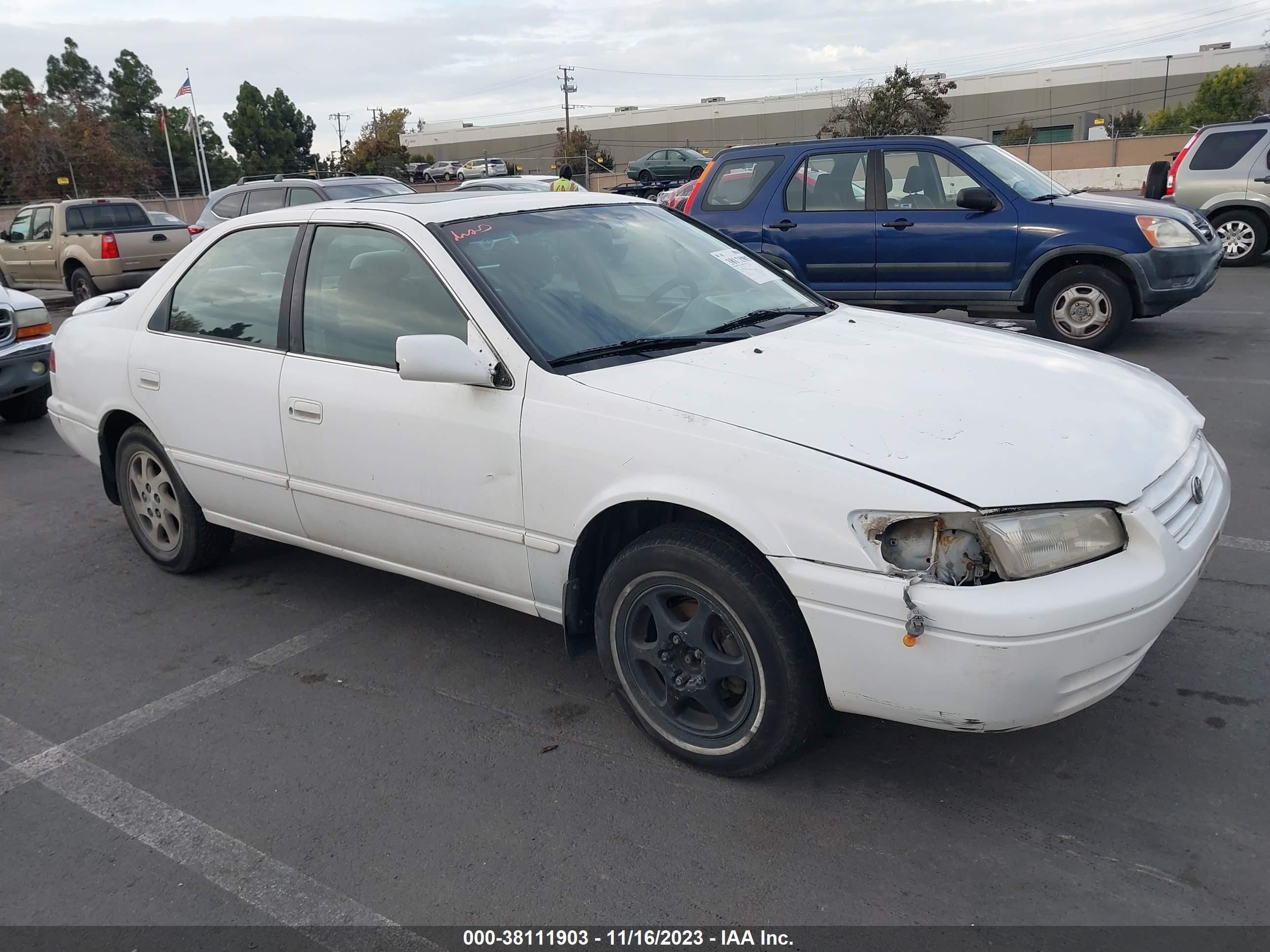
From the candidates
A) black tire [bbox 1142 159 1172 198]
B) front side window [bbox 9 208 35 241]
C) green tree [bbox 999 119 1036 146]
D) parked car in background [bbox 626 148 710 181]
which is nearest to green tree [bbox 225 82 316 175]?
parked car in background [bbox 626 148 710 181]

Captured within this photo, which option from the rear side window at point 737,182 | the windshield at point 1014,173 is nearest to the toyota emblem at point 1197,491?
the windshield at point 1014,173

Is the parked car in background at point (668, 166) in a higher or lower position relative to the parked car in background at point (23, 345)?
higher

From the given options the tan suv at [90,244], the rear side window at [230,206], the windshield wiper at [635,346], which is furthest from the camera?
the tan suv at [90,244]

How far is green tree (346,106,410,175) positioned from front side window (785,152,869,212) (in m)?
53.6

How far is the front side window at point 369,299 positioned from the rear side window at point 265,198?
1032cm

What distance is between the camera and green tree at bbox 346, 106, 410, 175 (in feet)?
202

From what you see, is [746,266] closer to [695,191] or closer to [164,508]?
[164,508]

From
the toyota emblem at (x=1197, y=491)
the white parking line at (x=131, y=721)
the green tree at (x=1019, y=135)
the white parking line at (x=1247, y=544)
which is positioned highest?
the green tree at (x=1019, y=135)

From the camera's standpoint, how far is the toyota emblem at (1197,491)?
2959 millimetres

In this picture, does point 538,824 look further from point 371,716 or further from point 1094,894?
point 1094,894

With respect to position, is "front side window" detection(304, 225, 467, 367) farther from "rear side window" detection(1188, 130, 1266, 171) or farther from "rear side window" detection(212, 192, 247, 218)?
"rear side window" detection(1188, 130, 1266, 171)

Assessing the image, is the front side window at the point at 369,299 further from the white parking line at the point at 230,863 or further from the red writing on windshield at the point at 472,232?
the white parking line at the point at 230,863

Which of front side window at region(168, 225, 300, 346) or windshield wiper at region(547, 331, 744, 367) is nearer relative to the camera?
windshield wiper at region(547, 331, 744, 367)
